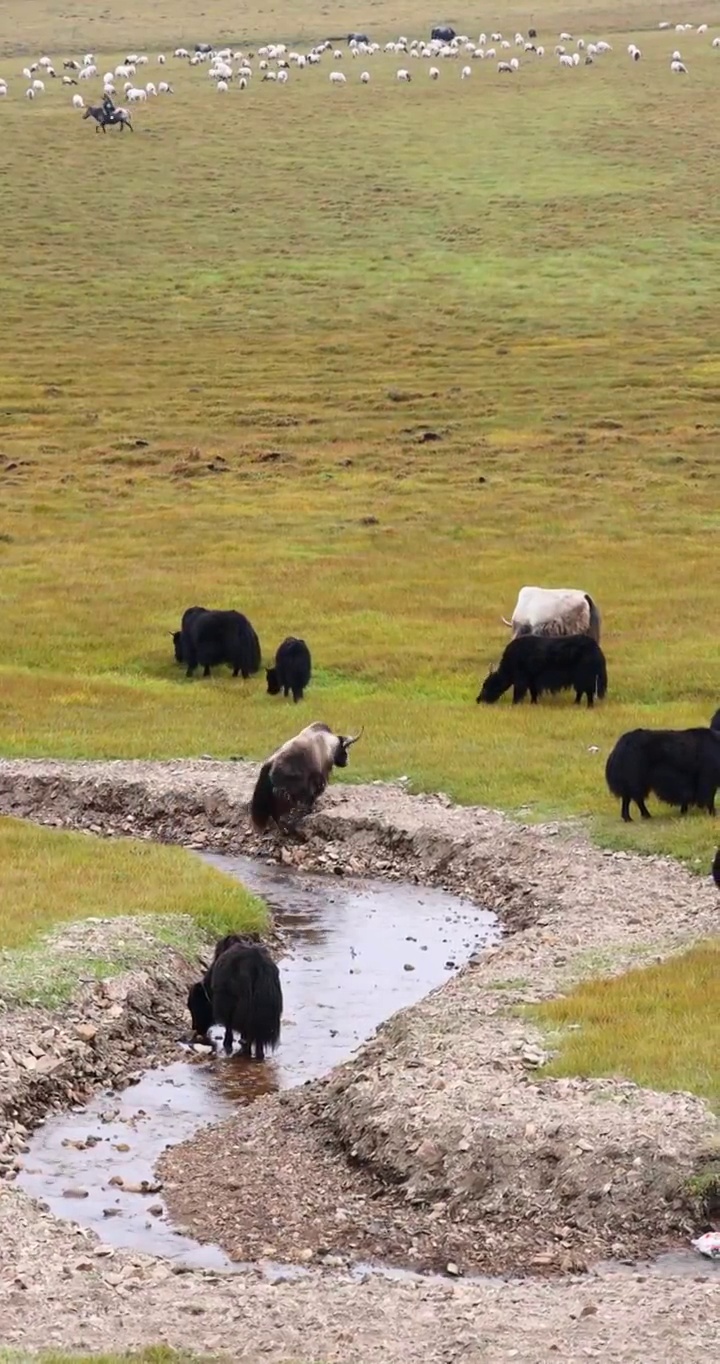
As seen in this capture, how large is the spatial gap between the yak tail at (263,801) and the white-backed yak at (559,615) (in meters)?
8.74

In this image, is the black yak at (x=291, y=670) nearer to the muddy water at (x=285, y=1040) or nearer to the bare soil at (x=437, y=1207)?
the muddy water at (x=285, y=1040)

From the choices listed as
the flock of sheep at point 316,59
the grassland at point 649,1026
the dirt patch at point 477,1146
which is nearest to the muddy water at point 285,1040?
the dirt patch at point 477,1146

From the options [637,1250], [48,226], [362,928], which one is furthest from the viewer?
[48,226]

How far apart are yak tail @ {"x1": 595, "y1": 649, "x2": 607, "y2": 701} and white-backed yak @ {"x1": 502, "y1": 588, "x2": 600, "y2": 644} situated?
2670mm

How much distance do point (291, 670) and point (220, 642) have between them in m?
1.76

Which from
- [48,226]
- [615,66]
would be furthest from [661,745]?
[615,66]

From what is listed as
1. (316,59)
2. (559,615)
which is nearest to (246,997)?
(559,615)

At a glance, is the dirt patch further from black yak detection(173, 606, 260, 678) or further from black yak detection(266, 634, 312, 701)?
black yak detection(173, 606, 260, 678)

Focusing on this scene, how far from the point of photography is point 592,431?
50.4 meters

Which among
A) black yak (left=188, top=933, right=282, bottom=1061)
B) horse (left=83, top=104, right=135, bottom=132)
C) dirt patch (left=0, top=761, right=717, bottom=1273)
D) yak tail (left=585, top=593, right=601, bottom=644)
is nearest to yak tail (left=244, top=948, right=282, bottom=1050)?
black yak (left=188, top=933, right=282, bottom=1061)

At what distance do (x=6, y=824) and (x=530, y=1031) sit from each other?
9.04 metres

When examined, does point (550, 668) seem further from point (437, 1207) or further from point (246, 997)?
point (437, 1207)

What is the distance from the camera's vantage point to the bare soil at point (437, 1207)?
32.4 feet

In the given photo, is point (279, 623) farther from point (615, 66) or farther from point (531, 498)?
point (615, 66)
